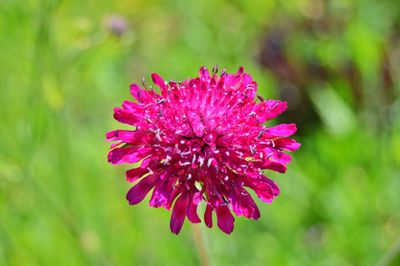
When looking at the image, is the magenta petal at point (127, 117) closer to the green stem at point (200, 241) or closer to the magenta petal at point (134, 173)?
the magenta petal at point (134, 173)

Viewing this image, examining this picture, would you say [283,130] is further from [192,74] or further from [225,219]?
[192,74]

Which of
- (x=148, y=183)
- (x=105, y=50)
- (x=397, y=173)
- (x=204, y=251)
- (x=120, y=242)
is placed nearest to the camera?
(x=148, y=183)

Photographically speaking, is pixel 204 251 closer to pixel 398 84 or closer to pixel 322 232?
pixel 322 232

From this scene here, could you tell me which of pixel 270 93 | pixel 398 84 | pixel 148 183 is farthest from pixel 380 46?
pixel 148 183

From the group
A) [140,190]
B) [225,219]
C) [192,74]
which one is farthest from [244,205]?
[192,74]

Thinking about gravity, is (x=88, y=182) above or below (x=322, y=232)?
above

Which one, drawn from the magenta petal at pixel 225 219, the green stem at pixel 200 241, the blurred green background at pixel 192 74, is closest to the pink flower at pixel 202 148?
the magenta petal at pixel 225 219

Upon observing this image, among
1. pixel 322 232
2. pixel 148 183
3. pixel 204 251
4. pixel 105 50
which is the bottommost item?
pixel 322 232
